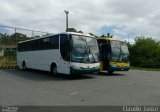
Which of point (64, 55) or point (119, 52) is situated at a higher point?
point (119, 52)

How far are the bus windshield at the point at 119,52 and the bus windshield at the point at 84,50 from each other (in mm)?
2705

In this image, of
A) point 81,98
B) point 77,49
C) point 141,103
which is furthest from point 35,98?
point 77,49

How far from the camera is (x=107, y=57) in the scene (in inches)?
802

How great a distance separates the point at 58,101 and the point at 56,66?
9495 mm

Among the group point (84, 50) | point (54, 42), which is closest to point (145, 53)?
point (54, 42)

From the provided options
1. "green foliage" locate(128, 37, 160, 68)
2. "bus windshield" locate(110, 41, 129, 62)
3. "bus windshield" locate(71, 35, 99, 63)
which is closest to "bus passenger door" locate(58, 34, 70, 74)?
"bus windshield" locate(71, 35, 99, 63)

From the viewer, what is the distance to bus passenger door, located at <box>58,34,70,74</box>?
16.9 meters

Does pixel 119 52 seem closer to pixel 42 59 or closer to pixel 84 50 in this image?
pixel 84 50

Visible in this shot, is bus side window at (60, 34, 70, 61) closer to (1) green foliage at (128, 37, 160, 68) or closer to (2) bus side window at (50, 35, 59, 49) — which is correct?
(2) bus side window at (50, 35, 59, 49)

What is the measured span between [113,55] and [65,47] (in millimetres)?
4796

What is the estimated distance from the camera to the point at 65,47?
1714 centimetres

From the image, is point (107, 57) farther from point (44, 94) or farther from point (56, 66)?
point (44, 94)

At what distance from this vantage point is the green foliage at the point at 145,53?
131 ft

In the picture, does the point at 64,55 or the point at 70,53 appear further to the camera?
the point at 64,55
